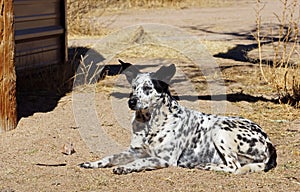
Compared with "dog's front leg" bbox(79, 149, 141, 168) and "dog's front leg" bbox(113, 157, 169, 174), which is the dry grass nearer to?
"dog's front leg" bbox(79, 149, 141, 168)

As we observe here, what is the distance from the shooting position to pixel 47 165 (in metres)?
6.96

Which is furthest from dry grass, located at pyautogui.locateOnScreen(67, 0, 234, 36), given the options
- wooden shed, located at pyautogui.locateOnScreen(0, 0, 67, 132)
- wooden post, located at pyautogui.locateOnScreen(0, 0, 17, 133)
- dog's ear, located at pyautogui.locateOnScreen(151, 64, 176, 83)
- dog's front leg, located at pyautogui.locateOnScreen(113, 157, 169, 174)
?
dog's front leg, located at pyautogui.locateOnScreen(113, 157, 169, 174)

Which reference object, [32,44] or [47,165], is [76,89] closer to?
[32,44]

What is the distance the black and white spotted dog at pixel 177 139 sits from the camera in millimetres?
6660

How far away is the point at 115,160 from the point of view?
22.5 feet

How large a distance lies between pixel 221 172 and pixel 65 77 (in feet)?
17.5

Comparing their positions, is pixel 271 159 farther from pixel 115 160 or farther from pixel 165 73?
pixel 115 160

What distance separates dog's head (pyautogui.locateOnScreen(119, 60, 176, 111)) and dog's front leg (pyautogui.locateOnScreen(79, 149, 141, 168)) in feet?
1.83

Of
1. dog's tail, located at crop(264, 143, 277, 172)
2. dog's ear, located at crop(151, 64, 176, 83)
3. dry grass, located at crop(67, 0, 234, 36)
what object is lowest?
dry grass, located at crop(67, 0, 234, 36)

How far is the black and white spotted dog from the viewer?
6.66 metres

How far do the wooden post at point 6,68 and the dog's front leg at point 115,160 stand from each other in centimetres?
189

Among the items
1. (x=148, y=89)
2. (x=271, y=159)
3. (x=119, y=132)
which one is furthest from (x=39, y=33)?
(x=271, y=159)

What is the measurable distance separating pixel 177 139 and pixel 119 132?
178cm

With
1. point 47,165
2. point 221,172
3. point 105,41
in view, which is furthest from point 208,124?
point 105,41
